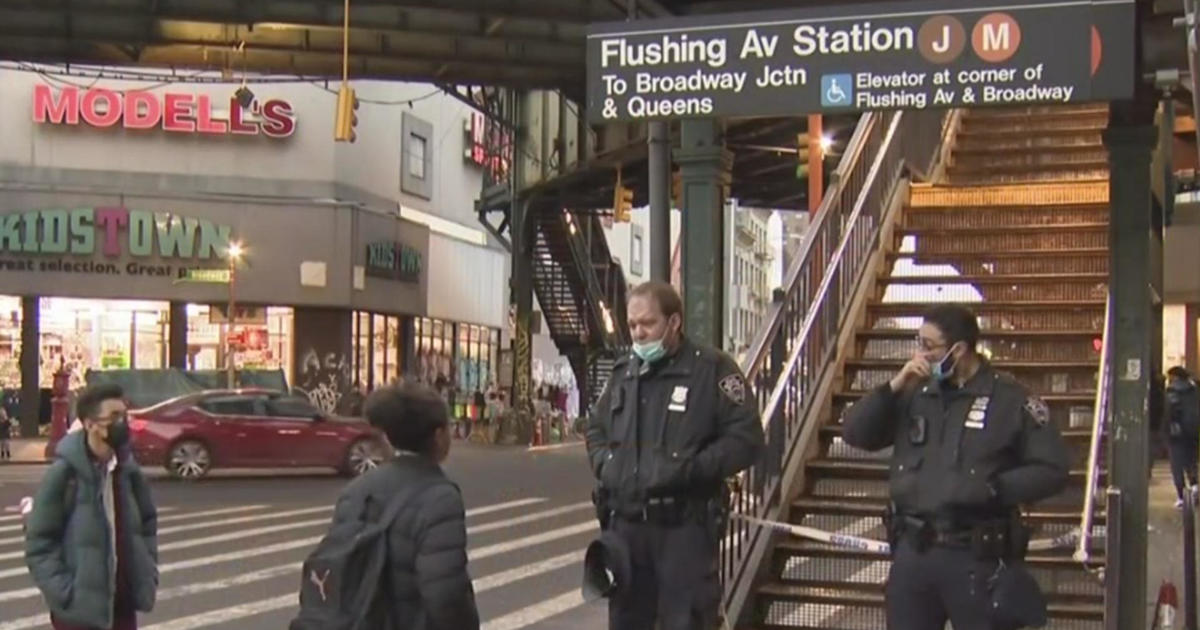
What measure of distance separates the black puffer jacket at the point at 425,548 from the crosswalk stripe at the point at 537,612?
593 cm

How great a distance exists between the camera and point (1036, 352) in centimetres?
990

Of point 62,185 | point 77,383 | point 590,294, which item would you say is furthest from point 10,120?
point 590,294

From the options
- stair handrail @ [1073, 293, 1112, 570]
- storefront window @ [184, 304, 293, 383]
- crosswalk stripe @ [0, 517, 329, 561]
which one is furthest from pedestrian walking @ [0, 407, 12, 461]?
stair handrail @ [1073, 293, 1112, 570]

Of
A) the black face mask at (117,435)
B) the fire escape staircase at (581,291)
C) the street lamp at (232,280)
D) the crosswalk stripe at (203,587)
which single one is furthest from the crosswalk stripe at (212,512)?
the fire escape staircase at (581,291)

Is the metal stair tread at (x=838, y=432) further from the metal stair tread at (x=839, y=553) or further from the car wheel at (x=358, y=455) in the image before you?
the car wheel at (x=358, y=455)

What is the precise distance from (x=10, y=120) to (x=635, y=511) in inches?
1217

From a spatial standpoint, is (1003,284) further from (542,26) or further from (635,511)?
(542,26)

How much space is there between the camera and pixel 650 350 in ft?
17.7

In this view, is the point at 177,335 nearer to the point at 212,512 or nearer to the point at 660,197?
the point at 212,512

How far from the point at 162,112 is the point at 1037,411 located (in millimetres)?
31178

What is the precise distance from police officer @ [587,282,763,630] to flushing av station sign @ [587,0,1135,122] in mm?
2122

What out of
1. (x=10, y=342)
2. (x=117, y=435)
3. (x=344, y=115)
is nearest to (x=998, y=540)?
(x=117, y=435)

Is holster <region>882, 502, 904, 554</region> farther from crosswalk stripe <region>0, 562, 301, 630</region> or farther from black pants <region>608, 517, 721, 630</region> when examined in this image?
crosswalk stripe <region>0, 562, 301, 630</region>

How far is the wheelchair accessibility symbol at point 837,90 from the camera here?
7.02m
